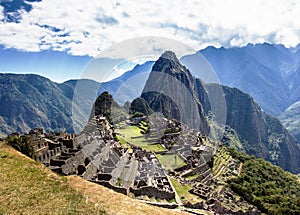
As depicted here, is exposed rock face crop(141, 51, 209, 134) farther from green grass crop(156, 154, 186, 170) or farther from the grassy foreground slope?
the grassy foreground slope

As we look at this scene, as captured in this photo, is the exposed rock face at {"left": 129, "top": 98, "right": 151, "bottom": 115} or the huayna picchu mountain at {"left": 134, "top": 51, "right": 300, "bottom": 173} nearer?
the exposed rock face at {"left": 129, "top": 98, "right": 151, "bottom": 115}

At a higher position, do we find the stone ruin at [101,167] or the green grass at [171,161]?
the stone ruin at [101,167]

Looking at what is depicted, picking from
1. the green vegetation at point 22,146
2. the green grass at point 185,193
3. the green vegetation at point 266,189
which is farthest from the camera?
the green vegetation at point 266,189

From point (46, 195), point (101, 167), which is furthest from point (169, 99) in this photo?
point (46, 195)

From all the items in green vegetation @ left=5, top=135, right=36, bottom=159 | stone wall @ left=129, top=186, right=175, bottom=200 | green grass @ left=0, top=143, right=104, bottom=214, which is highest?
green grass @ left=0, top=143, right=104, bottom=214

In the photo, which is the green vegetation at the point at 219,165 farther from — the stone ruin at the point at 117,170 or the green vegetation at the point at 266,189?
the stone ruin at the point at 117,170

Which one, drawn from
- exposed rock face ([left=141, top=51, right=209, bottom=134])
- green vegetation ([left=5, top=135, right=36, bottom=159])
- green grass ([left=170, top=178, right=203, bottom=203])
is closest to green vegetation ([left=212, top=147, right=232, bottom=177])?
green grass ([left=170, top=178, right=203, bottom=203])

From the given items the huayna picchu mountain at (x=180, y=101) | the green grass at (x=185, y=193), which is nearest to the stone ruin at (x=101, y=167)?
the green grass at (x=185, y=193)

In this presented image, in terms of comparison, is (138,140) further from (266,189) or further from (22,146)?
(22,146)
